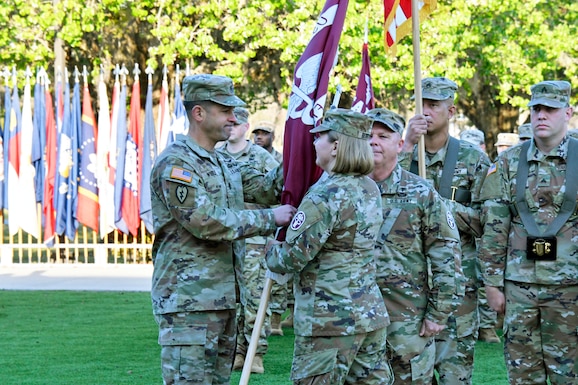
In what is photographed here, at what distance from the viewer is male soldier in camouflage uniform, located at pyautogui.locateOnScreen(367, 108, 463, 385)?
6137 millimetres

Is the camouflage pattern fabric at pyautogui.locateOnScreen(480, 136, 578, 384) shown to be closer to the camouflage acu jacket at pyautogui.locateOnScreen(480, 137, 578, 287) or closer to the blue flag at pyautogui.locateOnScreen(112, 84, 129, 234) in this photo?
the camouflage acu jacket at pyautogui.locateOnScreen(480, 137, 578, 287)

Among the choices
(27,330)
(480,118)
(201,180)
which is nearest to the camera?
(201,180)

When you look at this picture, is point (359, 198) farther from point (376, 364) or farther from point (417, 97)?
point (417, 97)

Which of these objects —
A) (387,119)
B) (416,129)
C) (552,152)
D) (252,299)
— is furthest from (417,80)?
(252,299)

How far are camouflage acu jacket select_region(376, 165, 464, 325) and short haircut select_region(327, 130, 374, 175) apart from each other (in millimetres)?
754

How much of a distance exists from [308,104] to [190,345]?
1.66 meters

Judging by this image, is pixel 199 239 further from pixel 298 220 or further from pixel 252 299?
pixel 252 299

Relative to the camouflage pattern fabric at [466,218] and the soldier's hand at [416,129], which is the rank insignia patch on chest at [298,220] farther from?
the camouflage pattern fabric at [466,218]

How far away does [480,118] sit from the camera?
2948cm

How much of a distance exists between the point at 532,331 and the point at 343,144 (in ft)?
6.66

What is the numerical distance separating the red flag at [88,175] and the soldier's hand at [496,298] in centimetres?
1245

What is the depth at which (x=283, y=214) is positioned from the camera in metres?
5.87

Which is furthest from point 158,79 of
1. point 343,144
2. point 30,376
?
point 343,144

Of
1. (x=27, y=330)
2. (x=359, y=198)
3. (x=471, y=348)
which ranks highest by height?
(x=359, y=198)
